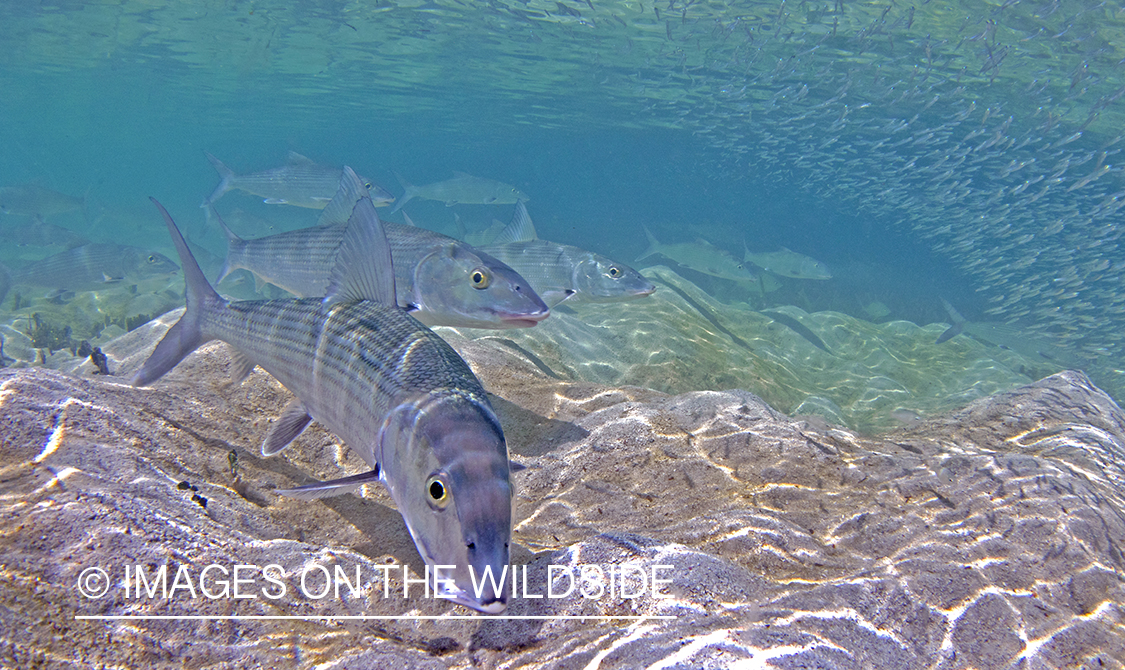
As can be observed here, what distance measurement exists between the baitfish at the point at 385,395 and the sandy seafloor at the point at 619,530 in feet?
1.46

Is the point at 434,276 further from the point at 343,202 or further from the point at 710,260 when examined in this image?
the point at 710,260

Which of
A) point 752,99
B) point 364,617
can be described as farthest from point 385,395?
point 752,99

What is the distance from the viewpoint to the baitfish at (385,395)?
5.64ft

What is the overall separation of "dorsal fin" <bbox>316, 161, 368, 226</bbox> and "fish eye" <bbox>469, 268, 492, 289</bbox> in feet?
5.19

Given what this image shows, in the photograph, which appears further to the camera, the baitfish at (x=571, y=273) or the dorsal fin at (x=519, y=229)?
the dorsal fin at (x=519, y=229)

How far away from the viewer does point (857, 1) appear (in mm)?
17844

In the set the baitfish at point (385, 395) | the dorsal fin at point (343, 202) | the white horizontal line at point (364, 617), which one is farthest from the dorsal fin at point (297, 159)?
the white horizontal line at point (364, 617)

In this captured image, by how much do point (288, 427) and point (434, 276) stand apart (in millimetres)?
1548

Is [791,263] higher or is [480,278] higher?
[480,278]

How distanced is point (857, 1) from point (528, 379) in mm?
20345

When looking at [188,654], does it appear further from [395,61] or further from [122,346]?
[395,61]

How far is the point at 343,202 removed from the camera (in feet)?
16.1

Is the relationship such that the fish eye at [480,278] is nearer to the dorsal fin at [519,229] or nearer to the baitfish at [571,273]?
the baitfish at [571,273]

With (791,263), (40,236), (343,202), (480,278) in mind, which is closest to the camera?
(480,278)
